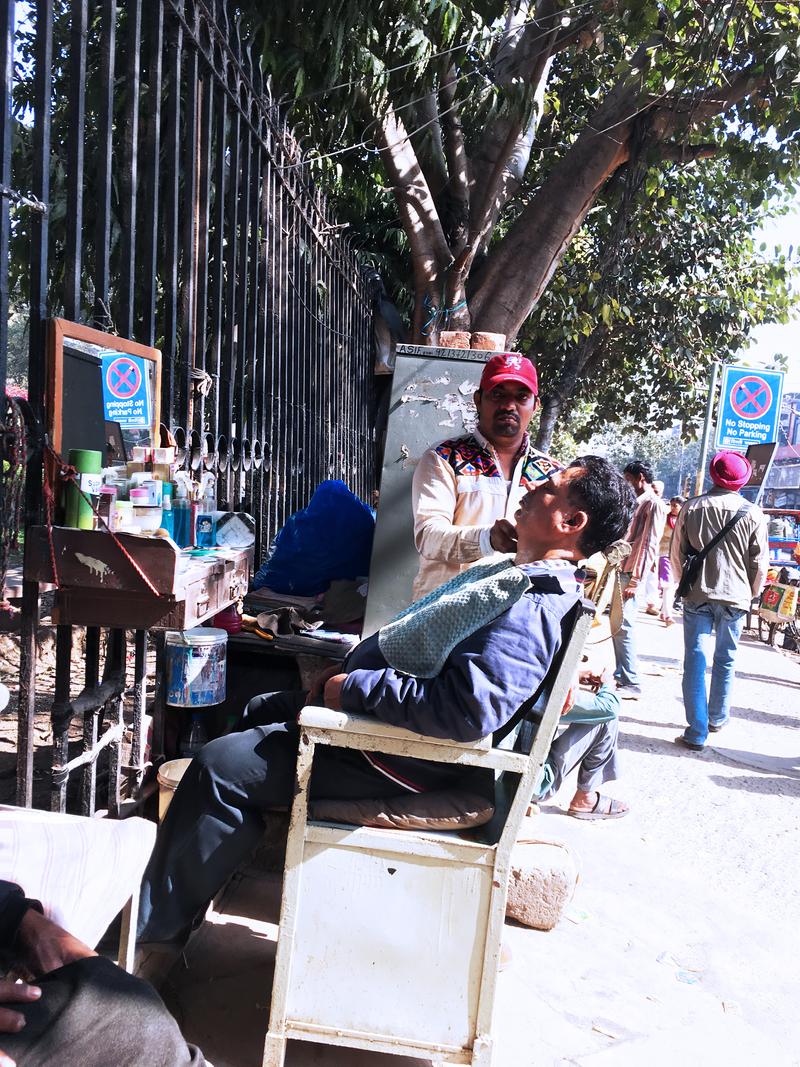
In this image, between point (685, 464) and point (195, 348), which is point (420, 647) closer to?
point (195, 348)

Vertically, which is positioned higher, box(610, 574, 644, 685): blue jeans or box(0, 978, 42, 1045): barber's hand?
box(0, 978, 42, 1045): barber's hand

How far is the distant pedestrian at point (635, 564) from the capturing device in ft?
24.0

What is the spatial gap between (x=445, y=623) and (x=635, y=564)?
6.06 m

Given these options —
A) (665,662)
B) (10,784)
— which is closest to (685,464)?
(665,662)

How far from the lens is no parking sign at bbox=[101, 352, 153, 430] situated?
286 cm

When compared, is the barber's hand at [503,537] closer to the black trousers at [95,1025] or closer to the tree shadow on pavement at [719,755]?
the black trousers at [95,1025]

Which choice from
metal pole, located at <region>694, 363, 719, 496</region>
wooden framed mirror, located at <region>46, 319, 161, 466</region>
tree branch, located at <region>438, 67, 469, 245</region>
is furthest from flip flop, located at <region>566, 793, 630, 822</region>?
metal pole, located at <region>694, 363, 719, 496</region>

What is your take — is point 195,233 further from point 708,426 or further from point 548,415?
point 548,415

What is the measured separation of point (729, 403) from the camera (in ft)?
29.7

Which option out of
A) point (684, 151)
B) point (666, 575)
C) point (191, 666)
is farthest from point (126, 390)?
point (666, 575)

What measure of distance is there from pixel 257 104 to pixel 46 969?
385 centimetres

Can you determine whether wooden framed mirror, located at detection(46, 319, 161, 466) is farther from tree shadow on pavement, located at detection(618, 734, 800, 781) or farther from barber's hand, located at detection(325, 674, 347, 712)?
tree shadow on pavement, located at detection(618, 734, 800, 781)

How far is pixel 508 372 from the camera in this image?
373 centimetres

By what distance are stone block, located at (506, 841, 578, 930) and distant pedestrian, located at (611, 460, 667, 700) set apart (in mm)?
3906
